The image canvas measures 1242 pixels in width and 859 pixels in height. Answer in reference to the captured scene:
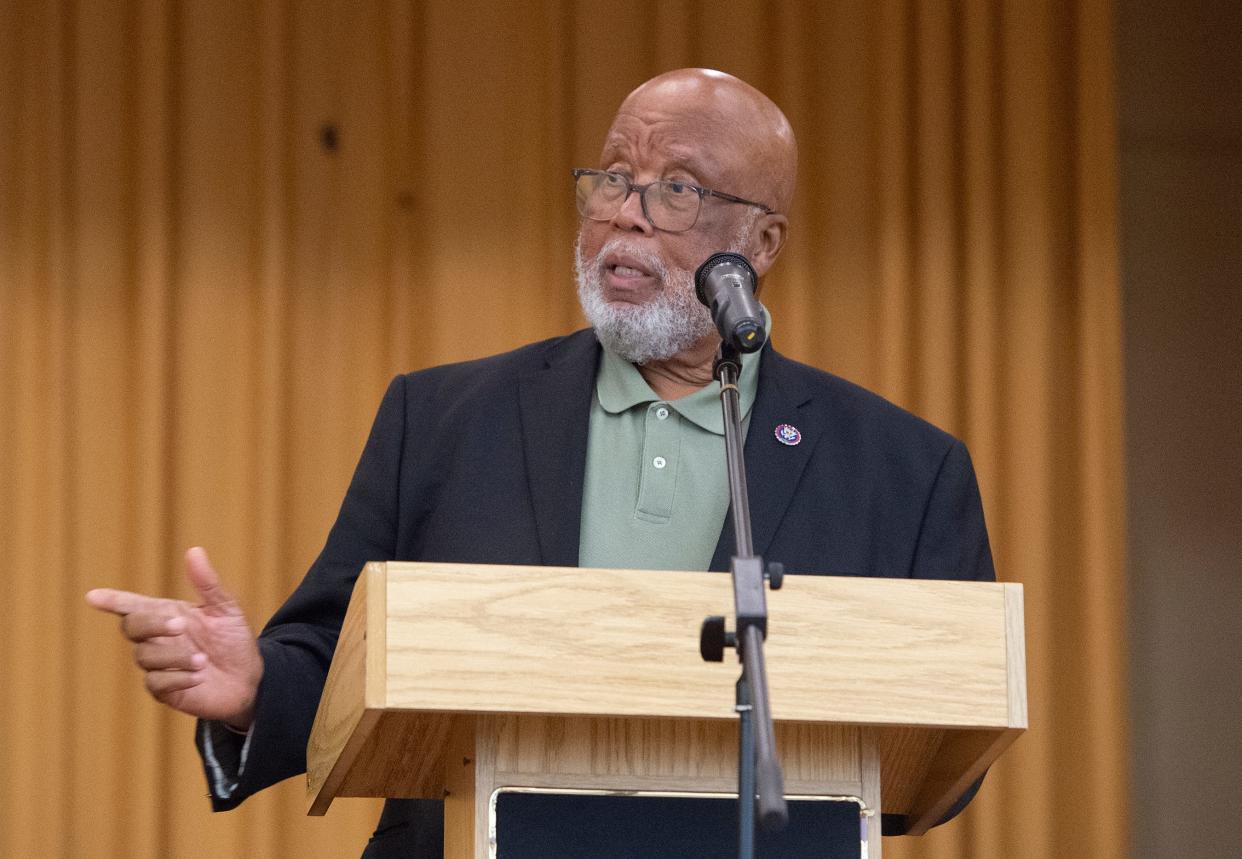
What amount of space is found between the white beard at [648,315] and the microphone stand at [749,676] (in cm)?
115

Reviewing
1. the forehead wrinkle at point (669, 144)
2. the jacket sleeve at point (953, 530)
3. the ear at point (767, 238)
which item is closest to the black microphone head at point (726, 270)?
the jacket sleeve at point (953, 530)

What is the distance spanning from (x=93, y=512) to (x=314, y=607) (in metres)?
1.90

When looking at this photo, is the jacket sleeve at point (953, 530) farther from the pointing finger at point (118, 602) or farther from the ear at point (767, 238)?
the pointing finger at point (118, 602)

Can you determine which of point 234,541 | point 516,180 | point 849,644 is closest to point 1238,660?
point 516,180

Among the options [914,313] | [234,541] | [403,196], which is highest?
[403,196]

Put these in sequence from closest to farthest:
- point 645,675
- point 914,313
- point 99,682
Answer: point 645,675, point 99,682, point 914,313

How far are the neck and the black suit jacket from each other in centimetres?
11

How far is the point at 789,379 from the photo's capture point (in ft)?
9.11

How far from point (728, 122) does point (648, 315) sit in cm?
37

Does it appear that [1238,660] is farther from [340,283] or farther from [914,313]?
[340,283]

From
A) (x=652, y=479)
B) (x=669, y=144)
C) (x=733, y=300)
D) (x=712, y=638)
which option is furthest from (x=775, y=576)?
(x=669, y=144)

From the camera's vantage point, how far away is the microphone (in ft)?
5.70

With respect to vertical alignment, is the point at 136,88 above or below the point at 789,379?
above

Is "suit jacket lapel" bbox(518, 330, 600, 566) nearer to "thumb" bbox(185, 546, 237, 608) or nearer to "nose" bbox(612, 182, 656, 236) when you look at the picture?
"nose" bbox(612, 182, 656, 236)
